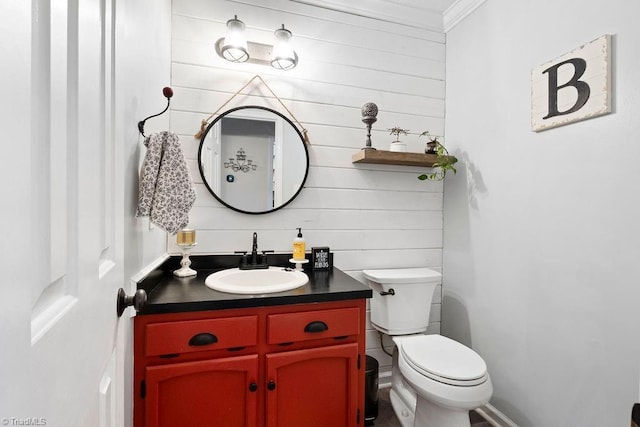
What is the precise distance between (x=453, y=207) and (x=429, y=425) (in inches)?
53.0

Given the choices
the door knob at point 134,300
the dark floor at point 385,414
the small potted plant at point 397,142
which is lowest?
the dark floor at point 385,414

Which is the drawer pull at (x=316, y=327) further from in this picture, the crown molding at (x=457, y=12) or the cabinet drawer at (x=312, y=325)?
the crown molding at (x=457, y=12)

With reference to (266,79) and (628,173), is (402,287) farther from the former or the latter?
(266,79)

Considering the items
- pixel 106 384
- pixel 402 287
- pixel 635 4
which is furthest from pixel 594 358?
pixel 106 384

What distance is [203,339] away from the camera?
3.89ft

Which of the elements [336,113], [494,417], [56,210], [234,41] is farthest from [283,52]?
[494,417]

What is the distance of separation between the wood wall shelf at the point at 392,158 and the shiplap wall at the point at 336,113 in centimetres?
10

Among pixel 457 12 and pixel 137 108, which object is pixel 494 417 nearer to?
pixel 137 108

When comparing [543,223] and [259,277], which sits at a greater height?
[543,223]

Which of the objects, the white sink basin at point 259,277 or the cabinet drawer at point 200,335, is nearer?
the cabinet drawer at point 200,335

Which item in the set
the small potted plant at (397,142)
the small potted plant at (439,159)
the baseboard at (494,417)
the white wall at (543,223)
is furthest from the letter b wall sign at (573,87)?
the baseboard at (494,417)

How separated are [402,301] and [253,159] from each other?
1.29 metres

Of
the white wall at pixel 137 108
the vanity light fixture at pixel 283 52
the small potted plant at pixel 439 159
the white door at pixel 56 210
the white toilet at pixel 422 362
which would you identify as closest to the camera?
the white door at pixel 56 210

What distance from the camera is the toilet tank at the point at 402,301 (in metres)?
1.82
